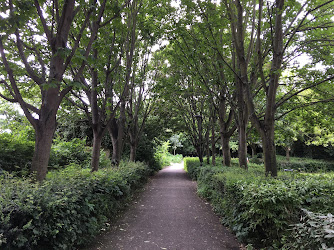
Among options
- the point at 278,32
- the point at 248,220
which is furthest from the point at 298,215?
the point at 278,32

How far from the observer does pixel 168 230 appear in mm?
5305

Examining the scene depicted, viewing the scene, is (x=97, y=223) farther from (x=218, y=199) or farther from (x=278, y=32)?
(x=278, y=32)

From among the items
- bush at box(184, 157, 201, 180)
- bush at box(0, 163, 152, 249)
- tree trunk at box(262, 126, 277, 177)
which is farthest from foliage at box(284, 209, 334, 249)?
bush at box(184, 157, 201, 180)

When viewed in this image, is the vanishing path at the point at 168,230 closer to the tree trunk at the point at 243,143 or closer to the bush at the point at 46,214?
the bush at the point at 46,214

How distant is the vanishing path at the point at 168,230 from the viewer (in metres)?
4.45

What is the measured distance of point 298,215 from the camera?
3.59m

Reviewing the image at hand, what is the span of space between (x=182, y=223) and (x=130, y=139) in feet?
31.6

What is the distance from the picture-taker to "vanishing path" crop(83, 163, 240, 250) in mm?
4449

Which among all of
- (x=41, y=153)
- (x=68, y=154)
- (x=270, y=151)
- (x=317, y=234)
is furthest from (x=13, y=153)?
(x=317, y=234)

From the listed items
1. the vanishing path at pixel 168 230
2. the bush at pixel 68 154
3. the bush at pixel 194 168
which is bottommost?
the vanishing path at pixel 168 230

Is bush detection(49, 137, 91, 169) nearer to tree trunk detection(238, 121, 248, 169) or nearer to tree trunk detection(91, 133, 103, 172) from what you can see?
tree trunk detection(91, 133, 103, 172)

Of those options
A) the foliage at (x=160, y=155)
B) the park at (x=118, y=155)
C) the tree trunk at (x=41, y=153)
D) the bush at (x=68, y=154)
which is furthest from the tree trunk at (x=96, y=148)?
the foliage at (x=160, y=155)

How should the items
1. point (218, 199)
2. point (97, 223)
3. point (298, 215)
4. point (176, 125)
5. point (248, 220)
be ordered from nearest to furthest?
1. point (298, 215)
2. point (248, 220)
3. point (97, 223)
4. point (218, 199)
5. point (176, 125)

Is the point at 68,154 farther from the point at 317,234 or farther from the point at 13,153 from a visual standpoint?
the point at 317,234
